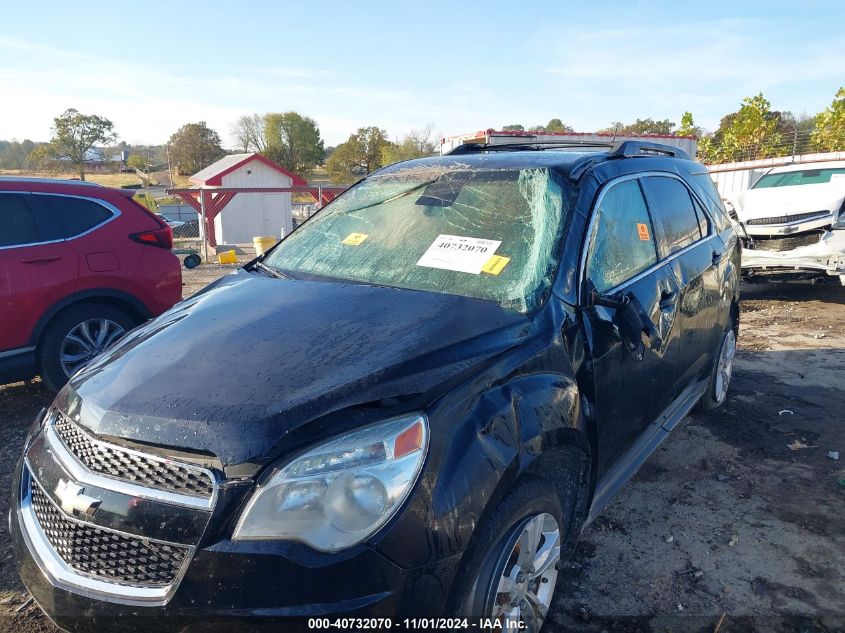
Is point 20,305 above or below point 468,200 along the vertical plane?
below

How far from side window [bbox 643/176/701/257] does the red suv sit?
4.01m

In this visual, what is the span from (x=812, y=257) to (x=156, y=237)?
303 inches

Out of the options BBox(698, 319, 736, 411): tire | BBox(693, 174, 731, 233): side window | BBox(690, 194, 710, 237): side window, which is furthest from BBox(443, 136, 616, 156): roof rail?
BBox(698, 319, 736, 411): tire

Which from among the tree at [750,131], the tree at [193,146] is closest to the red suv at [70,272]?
the tree at [750,131]

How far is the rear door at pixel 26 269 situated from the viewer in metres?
4.40

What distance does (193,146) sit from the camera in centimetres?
5866

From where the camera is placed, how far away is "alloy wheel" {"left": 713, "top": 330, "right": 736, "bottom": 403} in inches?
176

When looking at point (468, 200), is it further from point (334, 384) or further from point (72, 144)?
point (72, 144)

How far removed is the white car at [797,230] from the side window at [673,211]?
5.02m

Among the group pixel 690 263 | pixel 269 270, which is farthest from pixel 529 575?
pixel 690 263

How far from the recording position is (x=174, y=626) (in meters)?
1.55

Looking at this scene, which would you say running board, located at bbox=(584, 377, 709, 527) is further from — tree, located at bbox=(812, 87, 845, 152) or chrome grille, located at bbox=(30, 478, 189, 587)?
tree, located at bbox=(812, 87, 845, 152)

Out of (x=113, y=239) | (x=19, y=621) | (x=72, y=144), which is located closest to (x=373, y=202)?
(x=19, y=621)

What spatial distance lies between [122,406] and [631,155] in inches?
106
